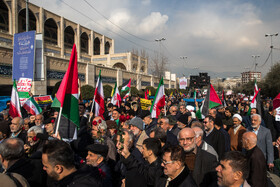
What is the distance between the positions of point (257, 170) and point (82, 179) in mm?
2529

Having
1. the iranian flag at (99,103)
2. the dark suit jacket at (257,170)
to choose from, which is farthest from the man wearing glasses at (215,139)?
the iranian flag at (99,103)

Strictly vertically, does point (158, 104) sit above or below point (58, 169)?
above

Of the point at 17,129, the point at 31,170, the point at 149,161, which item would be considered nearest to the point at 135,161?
the point at 149,161

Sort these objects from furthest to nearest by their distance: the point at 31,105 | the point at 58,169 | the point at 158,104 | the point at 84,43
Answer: the point at 84,43 < the point at 31,105 < the point at 158,104 < the point at 58,169

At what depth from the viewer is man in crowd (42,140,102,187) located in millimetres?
2127

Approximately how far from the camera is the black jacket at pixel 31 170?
2.56 meters

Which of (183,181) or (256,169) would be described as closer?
(183,181)

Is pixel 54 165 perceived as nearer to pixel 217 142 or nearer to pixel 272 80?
pixel 217 142

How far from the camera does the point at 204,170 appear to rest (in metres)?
2.98

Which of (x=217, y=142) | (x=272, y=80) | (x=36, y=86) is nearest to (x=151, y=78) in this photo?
(x=272, y=80)

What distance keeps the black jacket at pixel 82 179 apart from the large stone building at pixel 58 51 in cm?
803

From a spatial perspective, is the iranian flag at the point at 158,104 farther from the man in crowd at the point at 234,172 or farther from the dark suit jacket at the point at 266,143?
the man in crowd at the point at 234,172

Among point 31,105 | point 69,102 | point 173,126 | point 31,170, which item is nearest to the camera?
point 31,170

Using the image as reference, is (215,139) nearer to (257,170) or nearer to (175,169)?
(257,170)
